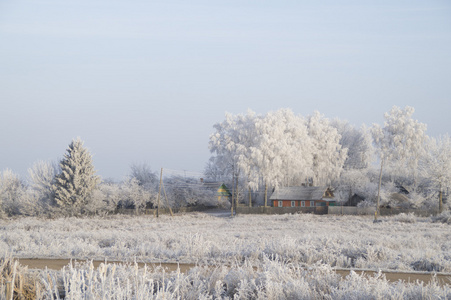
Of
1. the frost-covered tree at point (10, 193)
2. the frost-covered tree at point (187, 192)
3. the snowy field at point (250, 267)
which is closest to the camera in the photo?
the snowy field at point (250, 267)

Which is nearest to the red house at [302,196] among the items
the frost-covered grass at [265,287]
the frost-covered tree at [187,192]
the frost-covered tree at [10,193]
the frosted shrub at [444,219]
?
the frost-covered tree at [187,192]

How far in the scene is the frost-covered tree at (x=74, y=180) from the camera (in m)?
47.2

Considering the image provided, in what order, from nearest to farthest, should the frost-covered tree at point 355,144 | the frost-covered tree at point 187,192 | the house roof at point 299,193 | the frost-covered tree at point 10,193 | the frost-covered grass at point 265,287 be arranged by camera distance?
the frost-covered grass at point 265,287 → the frost-covered tree at point 10,193 → the house roof at point 299,193 → the frost-covered tree at point 187,192 → the frost-covered tree at point 355,144

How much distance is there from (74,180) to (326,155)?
104ft

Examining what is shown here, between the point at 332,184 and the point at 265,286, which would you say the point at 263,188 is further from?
the point at 265,286

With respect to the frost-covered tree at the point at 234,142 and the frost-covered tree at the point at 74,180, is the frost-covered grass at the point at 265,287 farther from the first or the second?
the frost-covered tree at the point at 234,142

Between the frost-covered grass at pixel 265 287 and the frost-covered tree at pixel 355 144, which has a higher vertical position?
the frost-covered tree at pixel 355 144

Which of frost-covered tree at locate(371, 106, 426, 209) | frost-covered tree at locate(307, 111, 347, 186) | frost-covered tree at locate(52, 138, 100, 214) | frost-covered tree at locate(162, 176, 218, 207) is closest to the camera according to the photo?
frost-covered tree at locate(52, 138, 100, 214)

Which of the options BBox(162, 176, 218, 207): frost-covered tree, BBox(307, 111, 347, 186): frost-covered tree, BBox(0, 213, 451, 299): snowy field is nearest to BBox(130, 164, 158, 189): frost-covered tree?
BBox(162, 176, 218, 207): frost-covered tree

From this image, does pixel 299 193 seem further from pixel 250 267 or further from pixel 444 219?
pixel 250 267

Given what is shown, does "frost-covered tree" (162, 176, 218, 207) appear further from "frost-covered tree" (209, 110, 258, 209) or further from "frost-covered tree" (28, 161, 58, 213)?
"frost-covered tree" (28, 161, 58, 213)

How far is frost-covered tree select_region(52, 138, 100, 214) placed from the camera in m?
47.2

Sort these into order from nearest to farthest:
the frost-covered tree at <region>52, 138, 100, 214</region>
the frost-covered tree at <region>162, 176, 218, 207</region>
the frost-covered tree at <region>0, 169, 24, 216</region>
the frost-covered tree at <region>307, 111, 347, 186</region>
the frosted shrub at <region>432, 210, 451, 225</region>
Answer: the frosted shrub at <region>432, 210, 451, 225</region> → the frost-covered tree at <region>52, 138, 100, 214</region> → the frost-covered tree at <region>0, 169, 24, 216</region> → the frost-covered tree at <region>307, 111, 347, 186</region> → the frost-covered tree at <region>162, 176, 218, 207</region>

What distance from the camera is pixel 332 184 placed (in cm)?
6153
